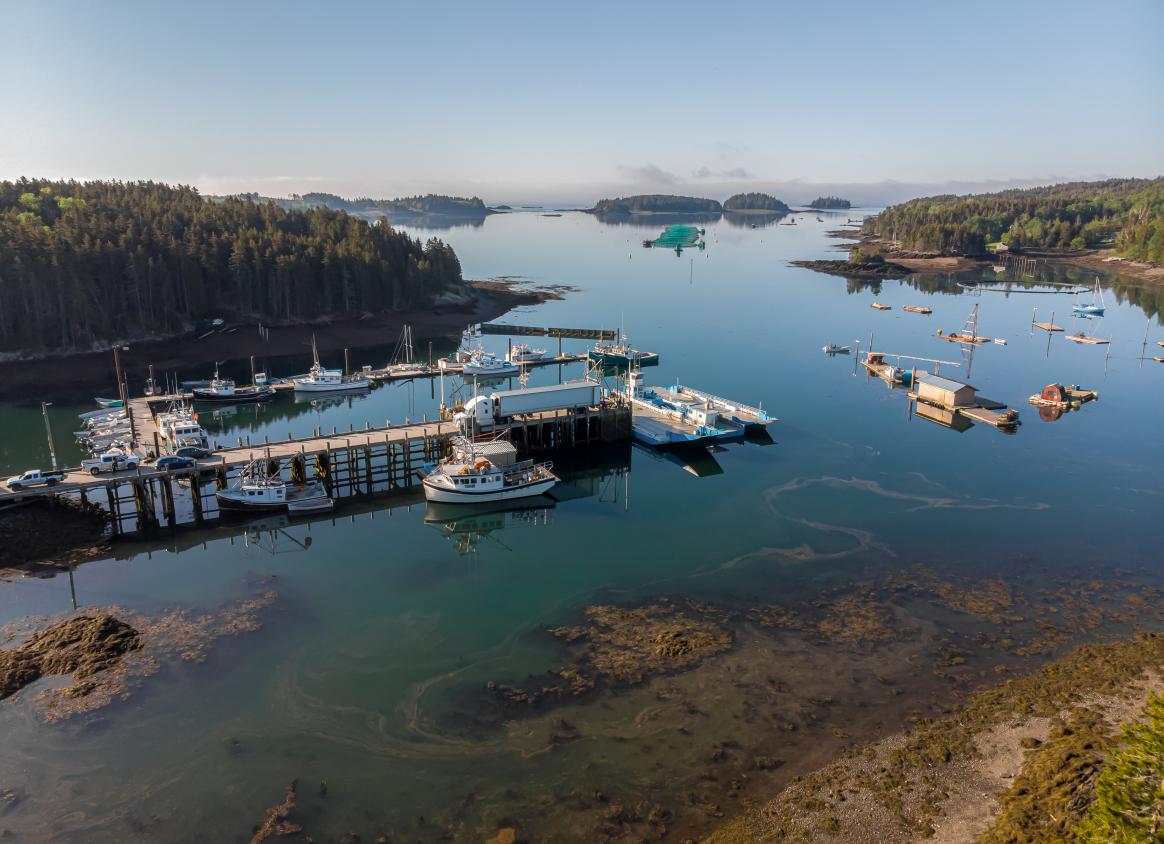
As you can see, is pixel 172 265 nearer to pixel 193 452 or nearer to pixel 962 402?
pixel 193 452

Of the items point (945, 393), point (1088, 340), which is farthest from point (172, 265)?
point (1088, 340)

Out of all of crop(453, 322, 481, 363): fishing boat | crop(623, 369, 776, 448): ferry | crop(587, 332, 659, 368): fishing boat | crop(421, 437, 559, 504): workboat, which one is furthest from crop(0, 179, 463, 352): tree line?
crop(421, 437, 559, 504): workboat

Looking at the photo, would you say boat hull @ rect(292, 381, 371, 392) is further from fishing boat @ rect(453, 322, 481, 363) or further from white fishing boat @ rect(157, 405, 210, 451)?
white fishing boat @ rect(157, 405, 210, 451)

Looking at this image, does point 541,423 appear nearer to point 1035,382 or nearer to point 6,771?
point 6,771

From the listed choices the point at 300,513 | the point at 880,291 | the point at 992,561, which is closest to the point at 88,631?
the point at 300,513

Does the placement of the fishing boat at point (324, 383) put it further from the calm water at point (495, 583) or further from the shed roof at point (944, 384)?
the shed roof at point (944, 384)
